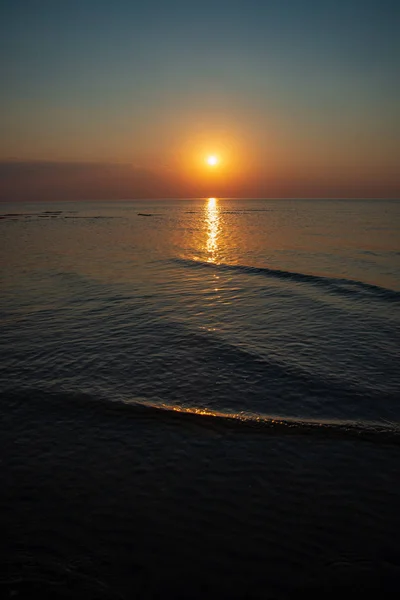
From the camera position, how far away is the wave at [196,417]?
8.61 meters

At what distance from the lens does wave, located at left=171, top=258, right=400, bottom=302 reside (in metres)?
22.3

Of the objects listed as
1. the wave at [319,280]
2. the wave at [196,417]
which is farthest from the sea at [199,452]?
the wave at [319,280]

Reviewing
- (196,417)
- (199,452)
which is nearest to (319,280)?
(196,417)

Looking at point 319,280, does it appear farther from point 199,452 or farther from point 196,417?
point 199,452

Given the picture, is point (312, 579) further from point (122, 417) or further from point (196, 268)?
point (196, 268)

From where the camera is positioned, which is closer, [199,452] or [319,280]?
[199,452]

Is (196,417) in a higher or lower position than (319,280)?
lower

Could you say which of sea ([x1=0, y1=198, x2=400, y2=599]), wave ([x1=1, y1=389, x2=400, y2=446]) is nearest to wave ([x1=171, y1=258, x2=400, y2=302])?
sea ([x1=0, y1=198, x2=400, y2=599])

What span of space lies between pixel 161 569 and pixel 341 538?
2725 mm

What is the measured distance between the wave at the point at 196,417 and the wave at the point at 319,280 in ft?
46.0

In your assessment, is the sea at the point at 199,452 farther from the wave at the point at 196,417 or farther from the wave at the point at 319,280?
the wave at the point at 319,280

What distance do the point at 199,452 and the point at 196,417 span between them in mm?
1299

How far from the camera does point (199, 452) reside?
26.3ft

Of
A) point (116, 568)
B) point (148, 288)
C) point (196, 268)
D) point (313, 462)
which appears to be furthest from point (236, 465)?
point (196, 268)
